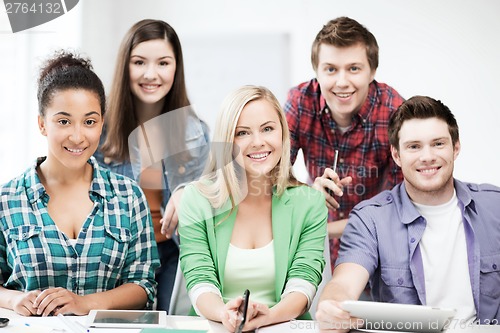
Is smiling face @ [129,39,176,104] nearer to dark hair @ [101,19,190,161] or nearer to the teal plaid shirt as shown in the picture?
dark hair @ [101,19,190,161]

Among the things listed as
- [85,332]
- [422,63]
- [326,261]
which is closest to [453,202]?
[326,261]

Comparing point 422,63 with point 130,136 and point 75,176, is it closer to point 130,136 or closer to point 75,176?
point 130,136

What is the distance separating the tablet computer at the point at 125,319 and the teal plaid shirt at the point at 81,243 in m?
0.18

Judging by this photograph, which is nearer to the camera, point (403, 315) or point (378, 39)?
point (403, 315)

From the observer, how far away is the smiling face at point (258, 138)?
1618mm

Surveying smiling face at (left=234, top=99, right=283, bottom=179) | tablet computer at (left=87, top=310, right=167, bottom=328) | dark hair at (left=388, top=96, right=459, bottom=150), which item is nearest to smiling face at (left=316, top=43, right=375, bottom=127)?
dark hair at (left=388, top=96, right=459, bottom=150)

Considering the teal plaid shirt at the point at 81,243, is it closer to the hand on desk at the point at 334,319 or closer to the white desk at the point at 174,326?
the white desk at the point at 174,326

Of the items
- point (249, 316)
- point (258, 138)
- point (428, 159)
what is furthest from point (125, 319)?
point (428, 159)

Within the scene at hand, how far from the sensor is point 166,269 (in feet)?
6.55

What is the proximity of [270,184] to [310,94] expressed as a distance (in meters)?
0.52

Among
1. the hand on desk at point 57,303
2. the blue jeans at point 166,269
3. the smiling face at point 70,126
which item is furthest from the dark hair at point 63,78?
the blue jeans at point 166,269

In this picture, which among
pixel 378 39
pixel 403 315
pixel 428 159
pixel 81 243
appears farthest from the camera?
pixel 378 39

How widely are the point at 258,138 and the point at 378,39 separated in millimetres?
925

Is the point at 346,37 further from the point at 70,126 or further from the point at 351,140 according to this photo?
the point at 70,126
